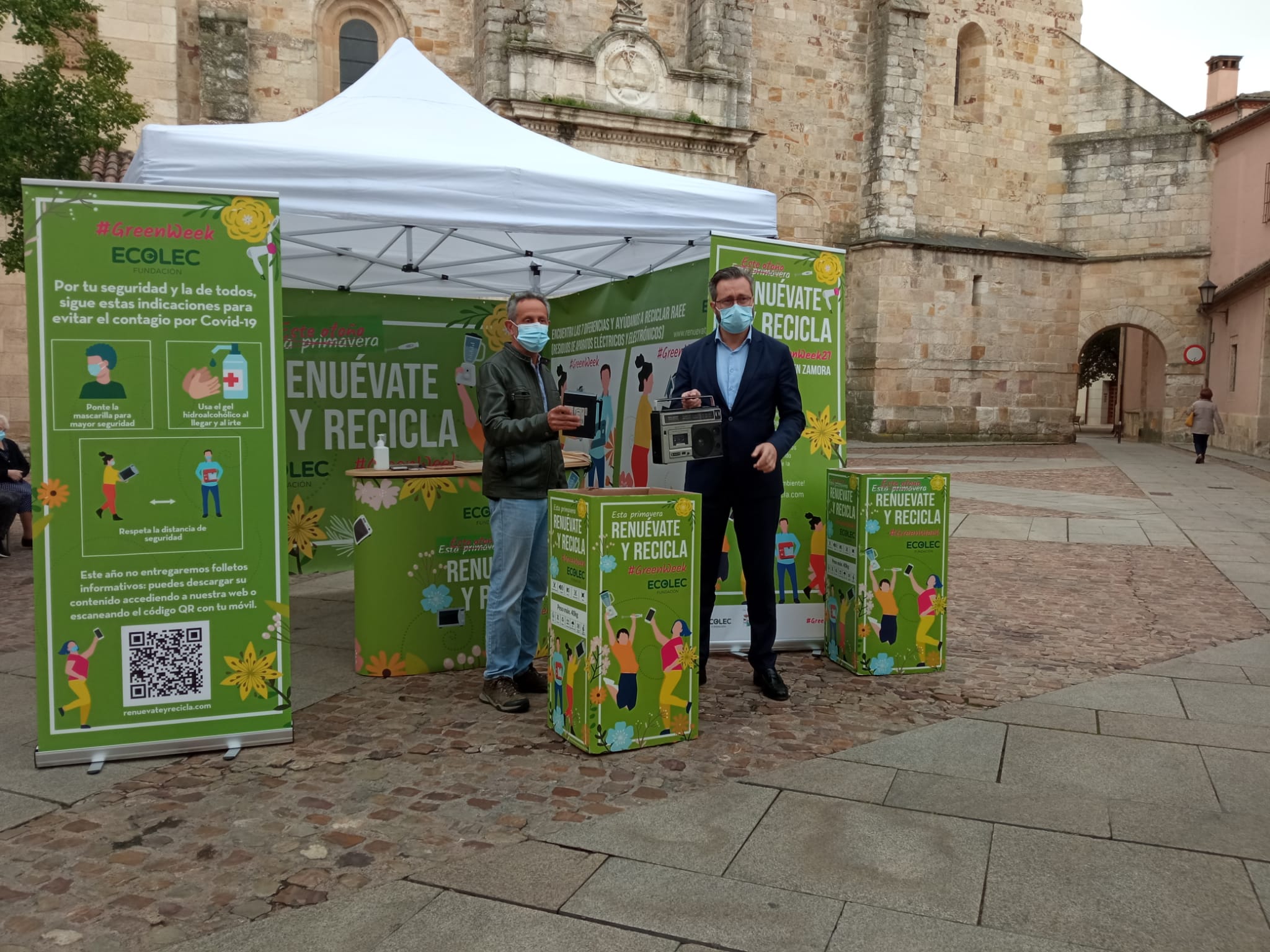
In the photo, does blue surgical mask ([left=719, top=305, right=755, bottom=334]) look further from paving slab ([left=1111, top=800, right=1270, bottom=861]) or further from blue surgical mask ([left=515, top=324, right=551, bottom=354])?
paving slab ([left=1111, top=800, right=1270, bottom=861])

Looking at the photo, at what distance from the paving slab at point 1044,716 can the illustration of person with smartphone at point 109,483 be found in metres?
3.95

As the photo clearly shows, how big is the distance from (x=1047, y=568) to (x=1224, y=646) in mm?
2570

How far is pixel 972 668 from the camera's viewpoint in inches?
219

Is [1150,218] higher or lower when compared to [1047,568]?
higher

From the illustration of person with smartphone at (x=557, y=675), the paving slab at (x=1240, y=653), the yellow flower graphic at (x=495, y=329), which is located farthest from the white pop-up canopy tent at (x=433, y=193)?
the paving slab at (x=1240, y=653)

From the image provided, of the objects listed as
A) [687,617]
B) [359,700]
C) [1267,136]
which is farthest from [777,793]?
[1267,136]

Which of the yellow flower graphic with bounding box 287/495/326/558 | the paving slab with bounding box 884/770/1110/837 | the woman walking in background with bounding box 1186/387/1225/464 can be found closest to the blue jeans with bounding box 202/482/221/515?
the paving slab with bounding box 884/770/1110/837

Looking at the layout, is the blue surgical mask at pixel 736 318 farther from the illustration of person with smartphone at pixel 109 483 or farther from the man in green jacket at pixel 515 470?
the illustration of person with smartphone at pixel 109 483

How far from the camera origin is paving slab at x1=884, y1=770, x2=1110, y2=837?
349cm

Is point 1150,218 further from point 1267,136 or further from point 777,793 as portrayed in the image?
point 777,793

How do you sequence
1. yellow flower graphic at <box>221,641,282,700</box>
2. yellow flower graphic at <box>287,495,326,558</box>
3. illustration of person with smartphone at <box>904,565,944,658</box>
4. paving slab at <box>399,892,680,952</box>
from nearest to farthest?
paving slab at <box>399,892,680,952</box>
yellow flower graphic at <box>221,641,282,700</box>
illustration of person with smartphone at <box>904,565,944,658</box>
yellow flower graphic at <box>287,495,326,558</box>

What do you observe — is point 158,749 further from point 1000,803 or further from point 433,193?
point 1000,803

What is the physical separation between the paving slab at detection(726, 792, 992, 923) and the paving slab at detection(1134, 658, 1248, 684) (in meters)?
2.63

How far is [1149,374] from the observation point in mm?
30688
